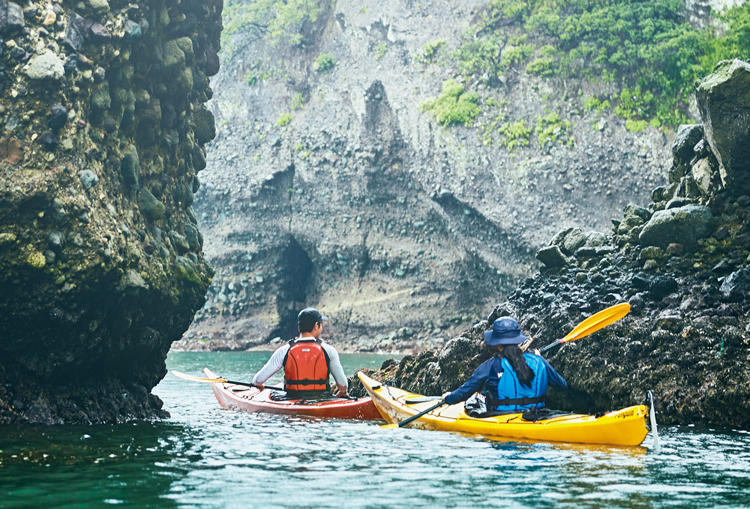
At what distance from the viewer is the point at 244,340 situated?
4222 centimetres

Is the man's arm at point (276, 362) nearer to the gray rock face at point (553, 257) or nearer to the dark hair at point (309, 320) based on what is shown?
the dark hair at point (309, 320)

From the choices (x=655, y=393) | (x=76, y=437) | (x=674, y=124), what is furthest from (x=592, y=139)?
(x=76, y=437)

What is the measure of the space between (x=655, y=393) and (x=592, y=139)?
26.7 meters

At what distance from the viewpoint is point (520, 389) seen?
9.21 m

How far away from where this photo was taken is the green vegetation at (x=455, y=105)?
39.0 metres

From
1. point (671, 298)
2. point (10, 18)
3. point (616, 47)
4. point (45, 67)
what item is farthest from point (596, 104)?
point (10, 18)

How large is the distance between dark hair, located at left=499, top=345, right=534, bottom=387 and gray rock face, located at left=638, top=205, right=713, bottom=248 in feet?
23.6

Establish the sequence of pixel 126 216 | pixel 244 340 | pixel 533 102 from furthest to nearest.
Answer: pixel 244 340, pixel 533 102, pixel 126 216

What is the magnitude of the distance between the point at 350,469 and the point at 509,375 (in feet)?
8.30

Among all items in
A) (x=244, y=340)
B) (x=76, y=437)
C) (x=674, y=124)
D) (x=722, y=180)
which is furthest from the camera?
(x=244, y=340)

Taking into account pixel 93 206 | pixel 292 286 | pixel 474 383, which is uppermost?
pixel 292 286

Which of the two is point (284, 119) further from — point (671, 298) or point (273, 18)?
point (671, 298)

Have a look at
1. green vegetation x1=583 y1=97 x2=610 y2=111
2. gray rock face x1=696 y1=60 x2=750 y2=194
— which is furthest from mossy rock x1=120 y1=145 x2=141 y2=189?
green vegetation x1=583 y1=97 x2=610 y2=111

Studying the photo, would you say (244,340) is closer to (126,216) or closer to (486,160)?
(486,160)
